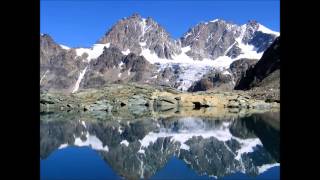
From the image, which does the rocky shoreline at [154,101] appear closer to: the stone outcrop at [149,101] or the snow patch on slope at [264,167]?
the stone outcrop at [149,101]

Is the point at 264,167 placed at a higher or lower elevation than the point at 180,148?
higher

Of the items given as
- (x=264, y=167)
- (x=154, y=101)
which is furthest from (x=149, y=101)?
(x=264, y=167)

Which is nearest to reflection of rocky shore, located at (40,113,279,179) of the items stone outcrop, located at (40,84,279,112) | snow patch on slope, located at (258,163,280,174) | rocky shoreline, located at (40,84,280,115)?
snow patch on slope, located at (258,163,280,174)

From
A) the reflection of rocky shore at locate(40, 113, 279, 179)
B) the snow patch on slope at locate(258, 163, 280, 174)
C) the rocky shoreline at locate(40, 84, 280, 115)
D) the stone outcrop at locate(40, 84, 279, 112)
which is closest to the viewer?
the snow patch on slope at locate(258, 163, 280, 174)

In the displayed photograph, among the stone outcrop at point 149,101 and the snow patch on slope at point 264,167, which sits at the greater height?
the stone outcrop at point 149,101

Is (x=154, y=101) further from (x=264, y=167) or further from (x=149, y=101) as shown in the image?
(x=264, y=167)

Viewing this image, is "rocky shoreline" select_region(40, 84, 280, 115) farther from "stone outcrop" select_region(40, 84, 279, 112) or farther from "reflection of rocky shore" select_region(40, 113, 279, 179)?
"reflection of rocky shore" select_region(40, 113, 279, 179)

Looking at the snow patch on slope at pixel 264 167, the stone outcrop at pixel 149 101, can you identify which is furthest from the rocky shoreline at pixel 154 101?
the snow patch on slope at pixel 264 167

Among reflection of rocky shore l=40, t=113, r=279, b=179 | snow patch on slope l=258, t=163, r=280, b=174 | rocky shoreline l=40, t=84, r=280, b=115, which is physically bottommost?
reflection of rocky shore l=40, t=113, r=279, b=179

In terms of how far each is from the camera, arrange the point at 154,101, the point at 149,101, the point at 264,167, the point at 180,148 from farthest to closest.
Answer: the point at 154,101, the point at 149,101, the point at 180,148, the point at 264,167

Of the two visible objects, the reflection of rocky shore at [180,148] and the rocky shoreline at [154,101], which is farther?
the rocky shoreline at [154,101]

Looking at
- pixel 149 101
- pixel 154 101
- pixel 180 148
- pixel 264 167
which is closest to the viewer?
pixel 264 167
